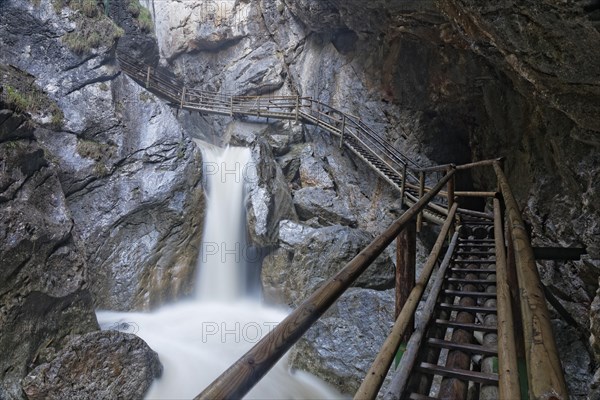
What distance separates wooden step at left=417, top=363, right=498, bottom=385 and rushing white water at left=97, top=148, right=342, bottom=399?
393cm

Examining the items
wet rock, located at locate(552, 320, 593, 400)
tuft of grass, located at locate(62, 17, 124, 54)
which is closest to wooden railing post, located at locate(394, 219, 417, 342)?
wet rock, located at locate(552, 320, 593, 400)

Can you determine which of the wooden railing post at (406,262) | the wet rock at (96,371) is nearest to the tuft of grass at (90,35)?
the wet rock at (96,371)

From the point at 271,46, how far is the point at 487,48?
1366 centimetres

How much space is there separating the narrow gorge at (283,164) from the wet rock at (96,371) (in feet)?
0.09

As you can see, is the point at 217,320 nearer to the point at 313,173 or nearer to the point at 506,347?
the point at 313,173

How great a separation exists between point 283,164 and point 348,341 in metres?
8.62

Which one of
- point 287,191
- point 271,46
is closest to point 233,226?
point 287,191

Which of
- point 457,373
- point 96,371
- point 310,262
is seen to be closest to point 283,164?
point 310,262

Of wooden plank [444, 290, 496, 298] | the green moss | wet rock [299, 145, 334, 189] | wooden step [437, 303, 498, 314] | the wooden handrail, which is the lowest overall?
wooden step [437, 303, 498, 314]

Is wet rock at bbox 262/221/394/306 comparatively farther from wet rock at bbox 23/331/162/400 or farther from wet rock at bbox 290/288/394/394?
wet rock at bbox 23/331/162/400

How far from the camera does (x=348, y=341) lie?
5.68 m

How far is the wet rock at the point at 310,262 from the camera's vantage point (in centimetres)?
793

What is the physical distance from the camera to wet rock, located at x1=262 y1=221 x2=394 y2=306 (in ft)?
26.0

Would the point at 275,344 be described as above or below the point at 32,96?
below
